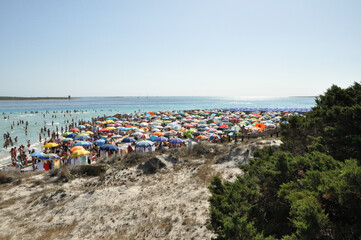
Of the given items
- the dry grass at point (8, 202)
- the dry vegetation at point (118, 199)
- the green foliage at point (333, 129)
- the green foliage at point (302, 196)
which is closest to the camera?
the green foliage at point (302, 196)

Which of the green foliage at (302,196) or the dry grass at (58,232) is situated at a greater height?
the green foliage at (302,196)

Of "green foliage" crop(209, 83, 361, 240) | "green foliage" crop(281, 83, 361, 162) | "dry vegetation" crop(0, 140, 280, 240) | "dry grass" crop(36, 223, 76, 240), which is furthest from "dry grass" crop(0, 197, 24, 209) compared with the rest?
"green foliage" crop(281, 83, 361, 162)

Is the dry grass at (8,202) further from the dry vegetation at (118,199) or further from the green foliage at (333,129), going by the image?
the green foliage at (333,129)

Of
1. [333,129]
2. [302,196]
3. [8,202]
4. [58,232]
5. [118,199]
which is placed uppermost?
[333,129]

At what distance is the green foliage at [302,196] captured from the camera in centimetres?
338

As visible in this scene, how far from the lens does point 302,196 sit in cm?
405

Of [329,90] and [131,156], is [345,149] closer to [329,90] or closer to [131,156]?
[329,90]

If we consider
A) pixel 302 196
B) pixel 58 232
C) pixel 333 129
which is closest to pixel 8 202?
pixel 58 232


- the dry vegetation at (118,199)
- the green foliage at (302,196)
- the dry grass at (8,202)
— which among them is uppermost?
the green foliage at (302,196)

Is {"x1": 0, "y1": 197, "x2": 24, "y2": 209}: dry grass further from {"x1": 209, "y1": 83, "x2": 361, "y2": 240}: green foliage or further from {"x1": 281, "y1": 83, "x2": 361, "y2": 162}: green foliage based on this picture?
{"x1": 281, "y1": 83, "x2": 361, "y2": 162}: green foliage

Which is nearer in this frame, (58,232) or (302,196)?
(302,196)

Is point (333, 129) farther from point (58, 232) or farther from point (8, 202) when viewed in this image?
point (8, 202)

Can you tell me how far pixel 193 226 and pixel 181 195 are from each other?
93.2 inches

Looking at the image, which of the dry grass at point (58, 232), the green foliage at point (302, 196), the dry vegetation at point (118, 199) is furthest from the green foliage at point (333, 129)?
the dry grass at point (58, 232)
